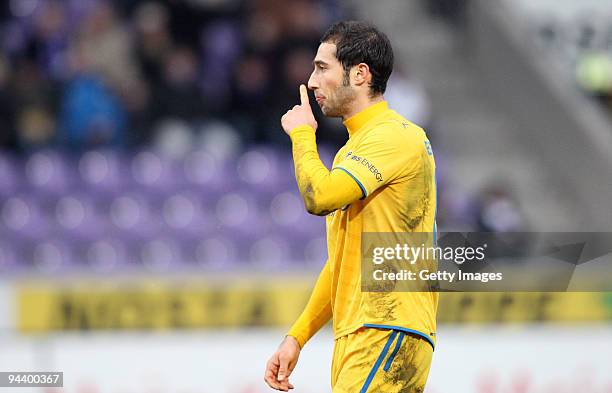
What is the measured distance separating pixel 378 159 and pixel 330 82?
331mm

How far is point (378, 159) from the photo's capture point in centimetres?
368

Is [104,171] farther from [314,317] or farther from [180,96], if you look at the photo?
[314,317]

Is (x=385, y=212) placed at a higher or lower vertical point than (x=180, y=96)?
lower

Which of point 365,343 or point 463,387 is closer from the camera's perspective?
point 365,343

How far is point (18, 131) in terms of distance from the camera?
32.3 feet

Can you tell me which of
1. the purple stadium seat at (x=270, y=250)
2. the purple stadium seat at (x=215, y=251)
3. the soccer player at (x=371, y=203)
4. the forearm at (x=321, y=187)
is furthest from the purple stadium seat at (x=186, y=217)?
the forearm at (x=321, y=187)

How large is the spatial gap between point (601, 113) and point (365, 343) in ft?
28.1

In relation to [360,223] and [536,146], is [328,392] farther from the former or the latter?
[536,146]

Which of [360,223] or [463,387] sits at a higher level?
[360,223]

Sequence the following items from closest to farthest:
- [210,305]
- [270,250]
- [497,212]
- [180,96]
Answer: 1. [210,305]
2. [270,250]
3. [497,212]
4. [180,96]

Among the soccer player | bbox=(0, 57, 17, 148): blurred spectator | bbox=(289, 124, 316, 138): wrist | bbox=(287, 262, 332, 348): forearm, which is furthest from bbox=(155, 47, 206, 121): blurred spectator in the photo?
bbox=(289, 124, 316, 138): wrist

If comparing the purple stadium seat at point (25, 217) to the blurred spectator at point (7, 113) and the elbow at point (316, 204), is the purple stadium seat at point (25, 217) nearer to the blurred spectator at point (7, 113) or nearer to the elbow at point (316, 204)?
the blurred spectator at point (7, 113)

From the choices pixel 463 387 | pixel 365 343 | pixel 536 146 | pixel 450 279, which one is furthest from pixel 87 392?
pixel 536 146

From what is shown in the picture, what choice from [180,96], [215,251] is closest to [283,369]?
[215,251]
